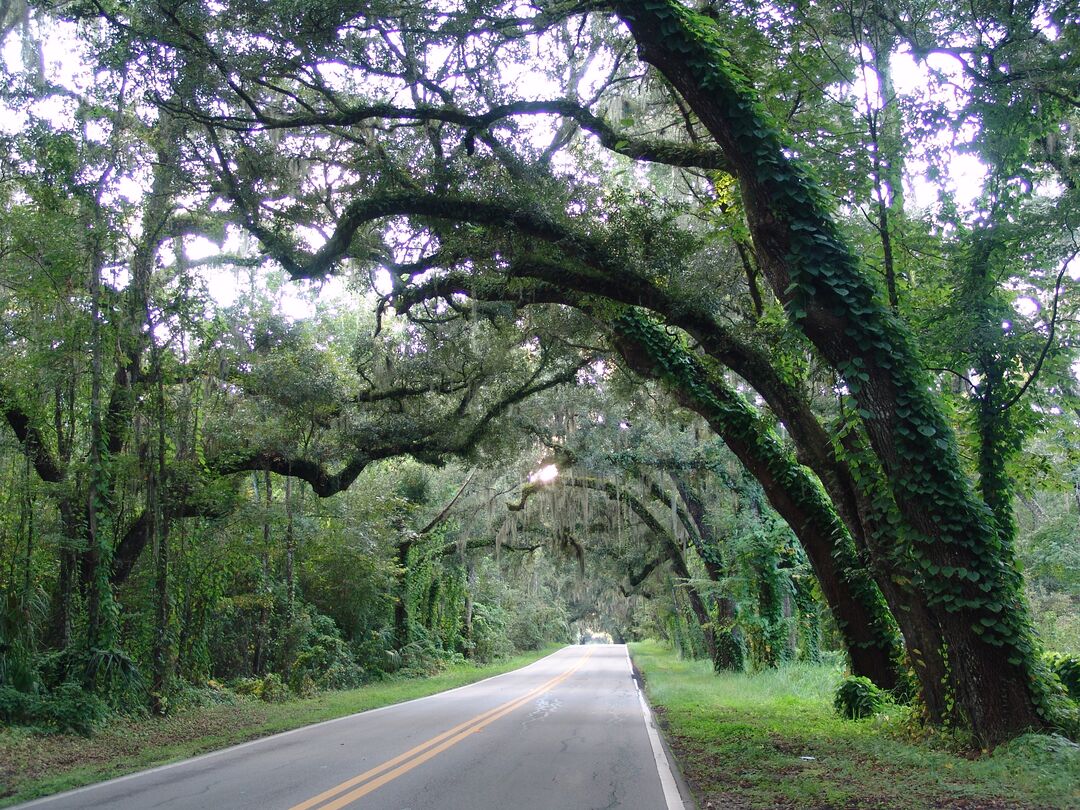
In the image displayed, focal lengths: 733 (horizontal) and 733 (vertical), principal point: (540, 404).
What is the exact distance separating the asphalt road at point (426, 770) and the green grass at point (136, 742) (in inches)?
15.9

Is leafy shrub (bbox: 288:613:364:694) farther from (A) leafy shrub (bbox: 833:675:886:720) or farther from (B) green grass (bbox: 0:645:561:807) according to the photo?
(A) leafy shrub (bbox: 833:675:886:720)

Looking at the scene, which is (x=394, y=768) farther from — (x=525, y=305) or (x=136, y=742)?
(x=525, y=305)

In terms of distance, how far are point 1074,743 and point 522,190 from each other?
8060 mm

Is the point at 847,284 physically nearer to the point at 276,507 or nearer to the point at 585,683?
the point at 276,507

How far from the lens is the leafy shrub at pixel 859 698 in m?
9.62

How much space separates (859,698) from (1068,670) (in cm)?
241

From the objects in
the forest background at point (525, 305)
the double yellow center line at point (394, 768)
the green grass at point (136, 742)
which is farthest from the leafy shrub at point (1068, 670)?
the green grass at point (136, 742)

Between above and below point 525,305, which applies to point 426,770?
below

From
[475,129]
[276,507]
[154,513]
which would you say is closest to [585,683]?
[276,507]

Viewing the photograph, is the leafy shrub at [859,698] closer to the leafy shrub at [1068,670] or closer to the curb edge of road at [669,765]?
the leafy shrub at [1068,670]

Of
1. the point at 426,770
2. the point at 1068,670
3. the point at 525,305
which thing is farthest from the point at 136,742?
the point at 1068,670

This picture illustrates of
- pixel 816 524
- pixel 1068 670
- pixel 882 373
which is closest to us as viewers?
pixel 882 373

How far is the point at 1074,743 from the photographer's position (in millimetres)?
6359

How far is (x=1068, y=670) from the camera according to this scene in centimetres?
852
